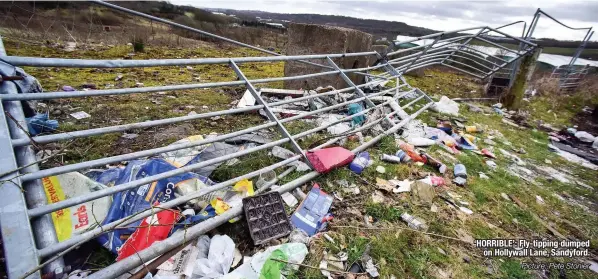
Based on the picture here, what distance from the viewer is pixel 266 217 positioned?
1.73 meters

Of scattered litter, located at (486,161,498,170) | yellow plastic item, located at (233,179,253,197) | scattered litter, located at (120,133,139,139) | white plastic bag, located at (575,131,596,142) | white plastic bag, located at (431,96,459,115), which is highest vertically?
white plastic bag, located at (431,96,459,115)

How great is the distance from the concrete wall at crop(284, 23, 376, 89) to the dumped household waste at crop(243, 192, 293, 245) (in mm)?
3239

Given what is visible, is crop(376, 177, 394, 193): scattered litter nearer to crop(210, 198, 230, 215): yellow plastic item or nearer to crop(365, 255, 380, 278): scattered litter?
crop(365, 255, 380, 278): scattered litter

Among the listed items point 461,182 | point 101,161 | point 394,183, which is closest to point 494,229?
point 461,182

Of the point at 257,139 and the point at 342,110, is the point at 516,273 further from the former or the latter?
the point at 342,110

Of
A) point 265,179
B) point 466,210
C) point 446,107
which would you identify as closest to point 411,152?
point 466,210

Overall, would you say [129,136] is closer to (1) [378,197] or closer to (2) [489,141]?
(1) [378,197]

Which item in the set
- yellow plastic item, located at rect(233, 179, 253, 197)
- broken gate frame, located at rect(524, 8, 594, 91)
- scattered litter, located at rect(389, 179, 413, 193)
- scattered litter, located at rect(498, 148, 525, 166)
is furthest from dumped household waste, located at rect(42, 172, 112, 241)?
broken gate frame, located at rect(524, 8, 594, 91)

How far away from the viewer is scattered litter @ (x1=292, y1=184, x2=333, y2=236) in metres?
1.81

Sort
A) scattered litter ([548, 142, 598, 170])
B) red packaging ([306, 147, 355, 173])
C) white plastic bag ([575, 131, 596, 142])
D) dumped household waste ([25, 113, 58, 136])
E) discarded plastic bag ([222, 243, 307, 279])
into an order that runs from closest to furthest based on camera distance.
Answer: discarded plastic bag ([222, 243, 307, 279])
dumped household waste ([25, 113, 58, 136])
red packaging ([306, 147, 355, 173])
scattered litter ([548, 142, 598, 170])
white plastic bag ([575, 131, 596, 142])

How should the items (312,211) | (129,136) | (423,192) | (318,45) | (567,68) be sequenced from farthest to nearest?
(567,68) → (318,45) → (129,136) → (423,192) → (312,211)

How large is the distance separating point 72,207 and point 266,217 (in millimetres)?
1076

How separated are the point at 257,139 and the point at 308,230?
1.24 metres

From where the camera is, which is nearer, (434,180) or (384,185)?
(384,185)
